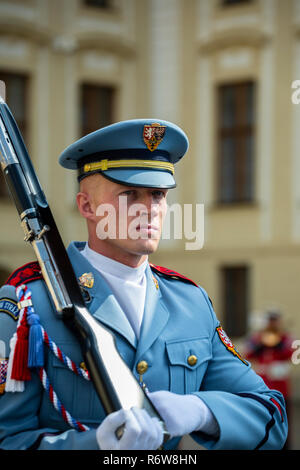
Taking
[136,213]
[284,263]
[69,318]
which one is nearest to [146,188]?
[136,213]

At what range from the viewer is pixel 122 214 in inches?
70.1

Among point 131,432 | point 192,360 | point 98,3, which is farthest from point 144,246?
point 98,3

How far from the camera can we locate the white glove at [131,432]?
1.50 m

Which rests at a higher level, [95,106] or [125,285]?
[95,106]

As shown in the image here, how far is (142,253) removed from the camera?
5.87ft

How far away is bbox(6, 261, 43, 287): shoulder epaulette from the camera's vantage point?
183 centimetres

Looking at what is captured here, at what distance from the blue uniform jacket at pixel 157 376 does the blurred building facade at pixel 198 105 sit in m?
9.36

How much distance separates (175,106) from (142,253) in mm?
10531

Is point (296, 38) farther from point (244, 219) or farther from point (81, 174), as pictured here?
point (81, 174)

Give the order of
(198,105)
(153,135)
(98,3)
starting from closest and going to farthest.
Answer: (153,135)
(198,105)
(98,3)

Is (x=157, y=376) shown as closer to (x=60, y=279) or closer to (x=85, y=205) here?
(x=60, y=279)

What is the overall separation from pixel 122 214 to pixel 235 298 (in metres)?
10.3

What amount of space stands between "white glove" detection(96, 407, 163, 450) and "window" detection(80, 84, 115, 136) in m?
10.8
